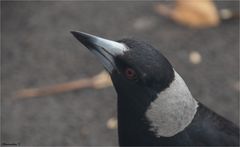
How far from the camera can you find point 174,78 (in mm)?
2410

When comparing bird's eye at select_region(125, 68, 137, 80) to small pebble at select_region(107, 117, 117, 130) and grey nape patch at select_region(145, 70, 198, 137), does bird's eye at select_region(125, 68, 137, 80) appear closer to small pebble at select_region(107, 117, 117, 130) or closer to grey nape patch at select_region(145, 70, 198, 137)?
grey nape patch at select_region(145, 70, 198, 137)

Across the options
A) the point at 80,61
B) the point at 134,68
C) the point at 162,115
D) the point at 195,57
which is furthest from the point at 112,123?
the point at 134,68

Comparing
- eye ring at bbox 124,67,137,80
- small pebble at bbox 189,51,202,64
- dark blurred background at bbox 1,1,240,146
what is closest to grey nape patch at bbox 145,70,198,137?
eye ring at bbox 124,67,137,80

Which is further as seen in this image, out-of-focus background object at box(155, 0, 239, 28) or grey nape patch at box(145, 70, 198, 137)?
out-of-focus background object at box(155, 0, 239, 28)

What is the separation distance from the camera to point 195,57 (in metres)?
4.16

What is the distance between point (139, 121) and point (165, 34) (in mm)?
1943

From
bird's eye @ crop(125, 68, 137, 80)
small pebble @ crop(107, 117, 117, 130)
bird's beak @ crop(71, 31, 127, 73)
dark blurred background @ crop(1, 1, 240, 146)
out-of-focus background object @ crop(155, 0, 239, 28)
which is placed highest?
bird's beak @ crop(71, 31, 127, 73)

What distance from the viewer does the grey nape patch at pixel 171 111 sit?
2.41 metres

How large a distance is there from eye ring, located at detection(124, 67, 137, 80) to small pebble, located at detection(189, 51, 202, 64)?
1.81 m

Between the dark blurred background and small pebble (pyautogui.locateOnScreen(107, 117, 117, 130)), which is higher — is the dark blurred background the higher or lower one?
the higher one

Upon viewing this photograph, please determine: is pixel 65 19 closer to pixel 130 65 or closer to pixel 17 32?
pixel 17 32

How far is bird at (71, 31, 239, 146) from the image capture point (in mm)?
2334

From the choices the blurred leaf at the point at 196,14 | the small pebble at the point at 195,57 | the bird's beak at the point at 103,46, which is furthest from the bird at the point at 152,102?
the blurred leaf at the point at 196,14

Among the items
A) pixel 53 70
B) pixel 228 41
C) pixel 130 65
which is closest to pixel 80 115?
pixel 53 70
